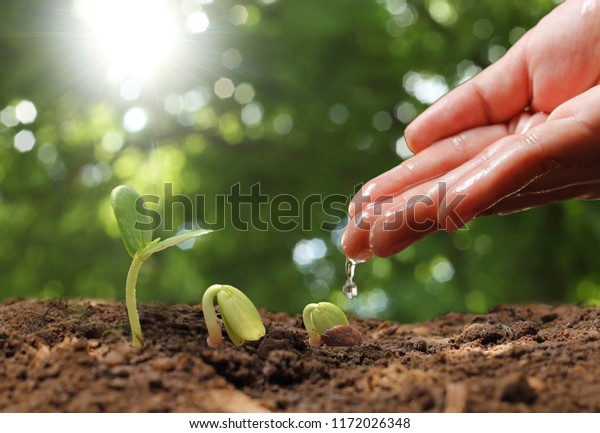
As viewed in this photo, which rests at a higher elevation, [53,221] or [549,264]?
[53,221]

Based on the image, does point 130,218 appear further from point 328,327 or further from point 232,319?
point 328,327

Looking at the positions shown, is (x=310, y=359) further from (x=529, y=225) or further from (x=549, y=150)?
(x=529, y=225)

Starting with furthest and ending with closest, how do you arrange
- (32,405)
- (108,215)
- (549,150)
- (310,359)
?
(108,215) → (549,150) → (310,359) → (32,405)

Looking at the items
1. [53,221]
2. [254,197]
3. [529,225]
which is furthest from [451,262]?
[53,221]

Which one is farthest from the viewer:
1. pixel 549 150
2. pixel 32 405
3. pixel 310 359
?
pixel 549 150

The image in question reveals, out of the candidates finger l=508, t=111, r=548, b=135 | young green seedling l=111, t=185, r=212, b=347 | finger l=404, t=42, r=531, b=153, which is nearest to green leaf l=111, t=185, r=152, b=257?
young green seedling l=111, t=185, r=212, b=347

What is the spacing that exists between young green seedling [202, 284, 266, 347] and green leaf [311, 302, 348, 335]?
22 centimetres

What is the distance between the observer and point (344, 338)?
1415 millimetres

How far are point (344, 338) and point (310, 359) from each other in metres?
0.27

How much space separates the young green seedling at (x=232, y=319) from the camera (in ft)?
4.07

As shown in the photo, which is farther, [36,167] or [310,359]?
[36,167]

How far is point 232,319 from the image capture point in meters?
1.24

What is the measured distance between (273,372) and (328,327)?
42 centimetres

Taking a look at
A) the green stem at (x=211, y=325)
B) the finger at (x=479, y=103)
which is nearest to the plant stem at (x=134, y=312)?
the green stem at (x=211, y=325)
